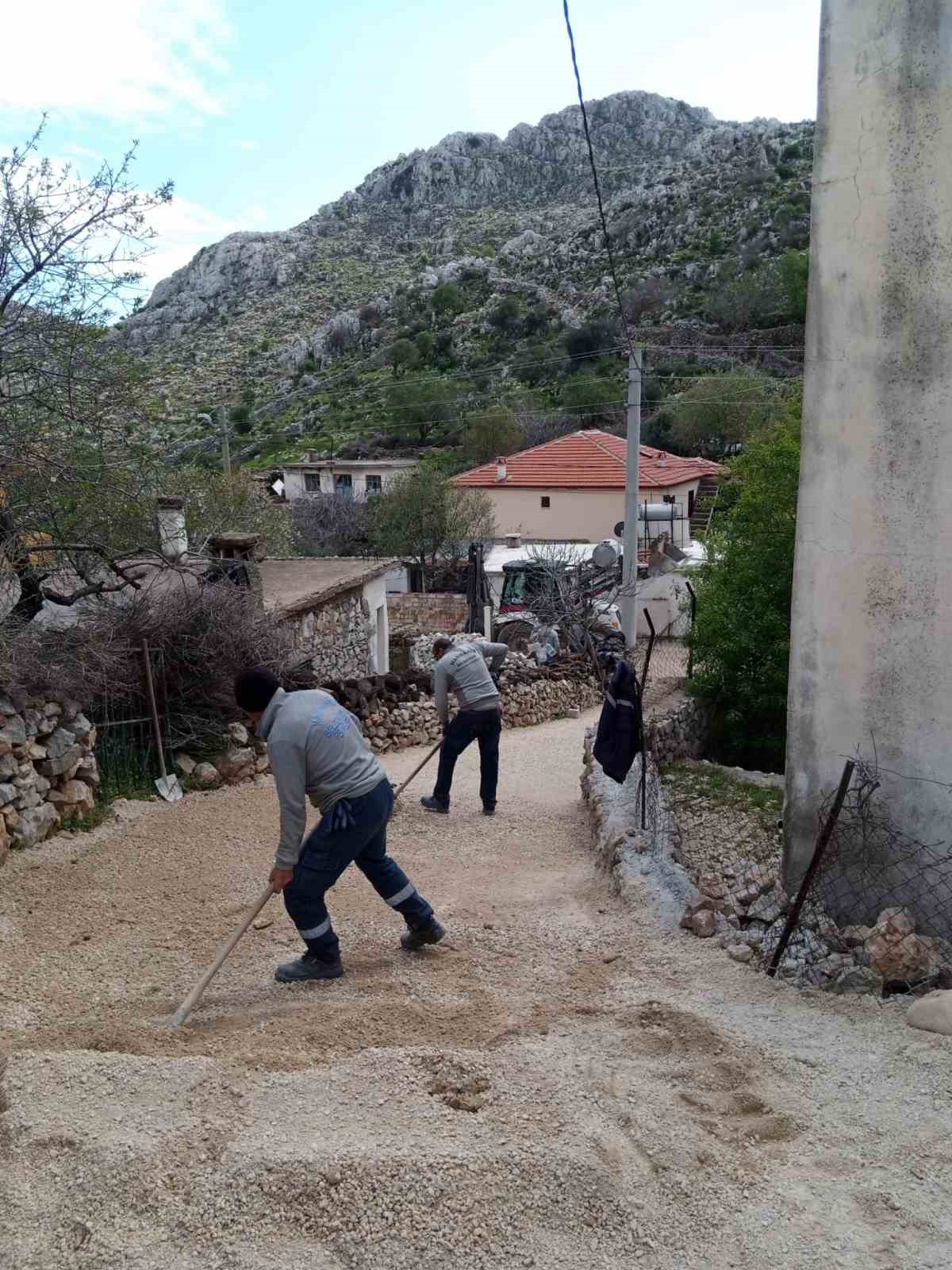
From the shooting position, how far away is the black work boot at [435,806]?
9.27 m

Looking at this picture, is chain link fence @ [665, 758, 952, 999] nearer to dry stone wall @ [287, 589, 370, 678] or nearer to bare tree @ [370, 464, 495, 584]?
dry stone wall @ [287, 589, 370, 678]

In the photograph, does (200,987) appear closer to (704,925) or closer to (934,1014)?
(704,925)

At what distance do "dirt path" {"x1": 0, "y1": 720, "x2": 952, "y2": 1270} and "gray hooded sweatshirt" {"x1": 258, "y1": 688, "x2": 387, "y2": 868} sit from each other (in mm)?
873

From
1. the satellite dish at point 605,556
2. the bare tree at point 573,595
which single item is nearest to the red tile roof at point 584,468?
the bare tree at point 573,595

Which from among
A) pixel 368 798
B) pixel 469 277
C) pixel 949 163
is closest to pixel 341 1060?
pixel 368 798

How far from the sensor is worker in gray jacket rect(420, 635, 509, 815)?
28.9ft

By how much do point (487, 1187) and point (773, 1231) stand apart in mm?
899

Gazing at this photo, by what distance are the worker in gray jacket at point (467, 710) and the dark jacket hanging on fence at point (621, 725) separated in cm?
110

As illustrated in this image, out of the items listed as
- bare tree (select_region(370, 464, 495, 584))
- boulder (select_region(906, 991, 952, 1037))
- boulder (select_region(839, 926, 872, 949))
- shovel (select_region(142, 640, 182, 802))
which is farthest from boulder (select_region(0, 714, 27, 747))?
bare tree (select_region(370, 464, 495, 584))

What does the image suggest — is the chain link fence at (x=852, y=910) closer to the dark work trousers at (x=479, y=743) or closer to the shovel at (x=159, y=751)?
the dark work trousers at (x=479, y=743)

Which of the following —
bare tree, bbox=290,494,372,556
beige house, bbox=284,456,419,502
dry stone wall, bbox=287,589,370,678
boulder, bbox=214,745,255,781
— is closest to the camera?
boulder, bbox=214,745,255,781

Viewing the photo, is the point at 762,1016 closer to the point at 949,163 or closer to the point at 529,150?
the point at 949,163

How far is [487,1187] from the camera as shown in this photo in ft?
11.0

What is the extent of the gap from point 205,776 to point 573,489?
26656 millimetres
